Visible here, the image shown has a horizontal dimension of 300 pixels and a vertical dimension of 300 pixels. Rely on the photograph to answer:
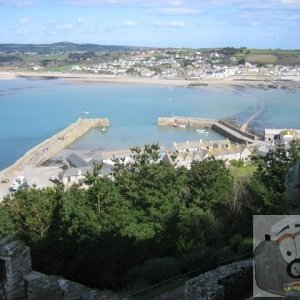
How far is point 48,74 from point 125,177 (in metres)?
126

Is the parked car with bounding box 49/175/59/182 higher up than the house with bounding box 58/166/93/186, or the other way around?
the house with bounding box 58/166/93/186

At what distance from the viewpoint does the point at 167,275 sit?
914 centimetres

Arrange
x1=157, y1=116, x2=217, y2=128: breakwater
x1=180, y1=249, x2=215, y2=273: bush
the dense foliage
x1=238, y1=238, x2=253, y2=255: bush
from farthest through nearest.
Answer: x1=157, y1=116, x2=217, y2=128: breakwater → the dense foliage → x1=238, y1=238, x2=253, y2=255: bush → x1=180, y1=249, x2=215, y2=273: bush

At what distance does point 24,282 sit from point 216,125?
50.0m

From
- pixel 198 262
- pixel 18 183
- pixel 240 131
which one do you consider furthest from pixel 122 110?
pixel 198 262

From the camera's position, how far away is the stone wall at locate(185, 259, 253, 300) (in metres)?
5.29

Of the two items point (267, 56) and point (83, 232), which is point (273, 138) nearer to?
point (83, 232)

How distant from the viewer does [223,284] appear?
18.4 ft

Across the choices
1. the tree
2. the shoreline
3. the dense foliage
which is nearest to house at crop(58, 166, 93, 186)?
the dense foliage

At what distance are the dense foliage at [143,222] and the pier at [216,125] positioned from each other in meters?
28.4

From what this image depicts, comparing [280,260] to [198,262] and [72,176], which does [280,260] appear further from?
[72,176]

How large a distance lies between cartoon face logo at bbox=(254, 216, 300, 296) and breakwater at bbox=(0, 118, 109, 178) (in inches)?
1117

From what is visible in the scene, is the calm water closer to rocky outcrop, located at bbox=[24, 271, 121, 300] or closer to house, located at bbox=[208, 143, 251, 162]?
house, located at bbox=[208, 143, 251, 162]

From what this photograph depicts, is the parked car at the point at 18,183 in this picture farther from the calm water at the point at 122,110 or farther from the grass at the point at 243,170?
the grass at the point at 243,170
